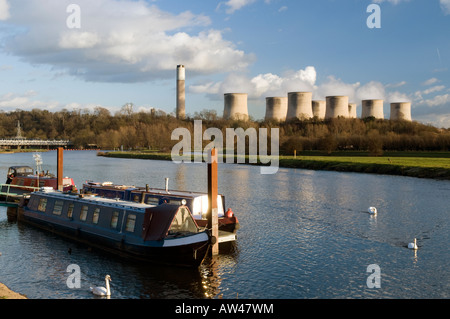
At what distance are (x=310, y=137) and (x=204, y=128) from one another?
43384 mm

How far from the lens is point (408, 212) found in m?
28.8

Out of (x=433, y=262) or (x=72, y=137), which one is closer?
(x=433, y=262)

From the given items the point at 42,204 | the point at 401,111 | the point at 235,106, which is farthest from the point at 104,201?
the point at 401,111

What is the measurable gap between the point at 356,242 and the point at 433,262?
13.2 feet

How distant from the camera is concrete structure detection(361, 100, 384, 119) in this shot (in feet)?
400

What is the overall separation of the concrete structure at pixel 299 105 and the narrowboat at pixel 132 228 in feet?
317

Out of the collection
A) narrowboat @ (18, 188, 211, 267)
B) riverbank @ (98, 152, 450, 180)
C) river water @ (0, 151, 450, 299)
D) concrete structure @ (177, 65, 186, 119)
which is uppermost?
concrete structure @ (177, 65, 186, 119)

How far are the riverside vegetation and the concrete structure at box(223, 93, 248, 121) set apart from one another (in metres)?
2.18

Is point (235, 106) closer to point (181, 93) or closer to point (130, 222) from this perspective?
point (181, 93)

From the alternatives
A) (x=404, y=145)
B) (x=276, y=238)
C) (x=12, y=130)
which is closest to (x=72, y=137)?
(x=12, y=130)

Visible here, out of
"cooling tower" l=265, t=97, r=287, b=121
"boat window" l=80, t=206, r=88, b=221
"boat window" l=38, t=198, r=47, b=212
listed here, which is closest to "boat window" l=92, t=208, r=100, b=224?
"boat window" l=80, t=206, r=88, b=221

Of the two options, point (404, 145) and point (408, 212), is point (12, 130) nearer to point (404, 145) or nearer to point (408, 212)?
point (404, 145)

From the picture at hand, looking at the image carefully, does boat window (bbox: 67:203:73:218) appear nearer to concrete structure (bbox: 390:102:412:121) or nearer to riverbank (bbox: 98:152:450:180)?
riverbank (bbox: 98:152:450:180)
